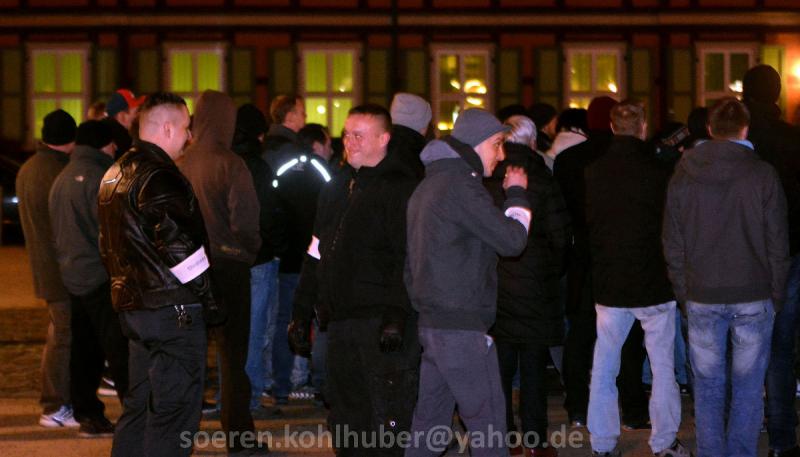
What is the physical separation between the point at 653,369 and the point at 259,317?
8.62 feet

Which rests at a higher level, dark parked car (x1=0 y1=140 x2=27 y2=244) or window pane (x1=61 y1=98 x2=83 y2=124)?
window pane (x1=61 y1=98 x2=83 y2=124)

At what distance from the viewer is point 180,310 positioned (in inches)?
237

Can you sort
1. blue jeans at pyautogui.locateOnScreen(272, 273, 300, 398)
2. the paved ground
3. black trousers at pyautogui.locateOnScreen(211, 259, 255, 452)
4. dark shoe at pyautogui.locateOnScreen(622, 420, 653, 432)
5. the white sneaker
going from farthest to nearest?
blue jeans at pyautogui.locateOnScreen(272, 273, 300, 398) < the white sneaker < dark shoe at pyautogui.locateOnScreen(622, 420, 653, 432) < the paved ground < black trousers at pyautogui.locateOnScreen(211, 259, 255, 452)

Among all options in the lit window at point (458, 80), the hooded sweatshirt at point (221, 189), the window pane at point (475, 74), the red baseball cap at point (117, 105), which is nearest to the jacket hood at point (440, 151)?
the hooded sweatshirt at point (221, 189)

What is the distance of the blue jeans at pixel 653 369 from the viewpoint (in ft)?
24.3

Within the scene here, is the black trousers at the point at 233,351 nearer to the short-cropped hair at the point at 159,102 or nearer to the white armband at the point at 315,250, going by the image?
the white armband at the point at 315,250

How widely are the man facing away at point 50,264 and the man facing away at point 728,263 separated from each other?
150 inches

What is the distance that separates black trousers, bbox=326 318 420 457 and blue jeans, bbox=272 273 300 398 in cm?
302

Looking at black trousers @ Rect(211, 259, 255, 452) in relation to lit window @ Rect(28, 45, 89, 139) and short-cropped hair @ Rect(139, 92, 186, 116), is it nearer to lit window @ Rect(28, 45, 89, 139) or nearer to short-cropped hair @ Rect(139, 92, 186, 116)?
short-cropped hair @ Rect(139, 92, 186, 116)

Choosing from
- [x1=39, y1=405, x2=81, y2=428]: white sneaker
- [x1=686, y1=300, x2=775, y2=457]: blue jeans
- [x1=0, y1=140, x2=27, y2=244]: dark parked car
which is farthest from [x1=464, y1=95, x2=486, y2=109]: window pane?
[x1=686, y1=300, x2=775, y2=457]: blue jeans

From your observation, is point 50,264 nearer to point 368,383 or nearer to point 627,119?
point 368,383

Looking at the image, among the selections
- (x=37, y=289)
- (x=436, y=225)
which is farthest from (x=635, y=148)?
(x=37, y=289)

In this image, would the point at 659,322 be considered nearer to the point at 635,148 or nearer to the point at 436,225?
the point at 635,148

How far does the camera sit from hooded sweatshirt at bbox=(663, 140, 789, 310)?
6586 millimetres
